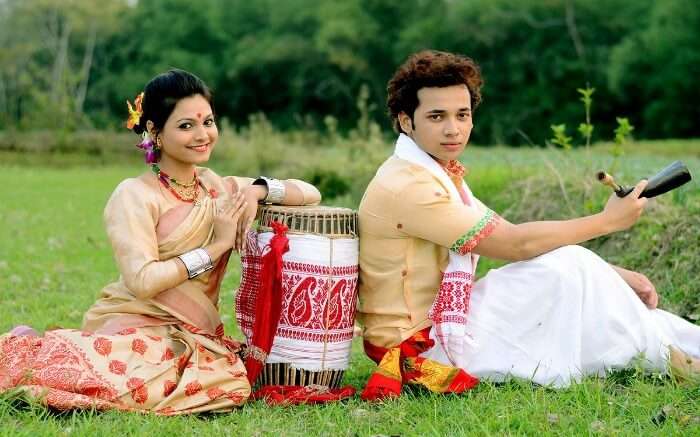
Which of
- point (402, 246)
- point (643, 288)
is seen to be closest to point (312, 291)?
point (402, 246)

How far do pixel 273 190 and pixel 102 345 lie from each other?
977mm

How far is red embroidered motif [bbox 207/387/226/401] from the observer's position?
11.9 feet

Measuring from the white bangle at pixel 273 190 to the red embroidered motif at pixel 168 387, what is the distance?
0.89m

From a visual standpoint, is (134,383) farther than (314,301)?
No

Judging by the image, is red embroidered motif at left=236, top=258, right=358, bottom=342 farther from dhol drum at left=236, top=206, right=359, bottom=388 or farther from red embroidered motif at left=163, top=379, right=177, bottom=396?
red embroidered motif at left=163, top=379, right=177, bottom=396

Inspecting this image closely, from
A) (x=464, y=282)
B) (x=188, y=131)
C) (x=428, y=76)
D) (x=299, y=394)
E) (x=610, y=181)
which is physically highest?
(x=428, y=76)

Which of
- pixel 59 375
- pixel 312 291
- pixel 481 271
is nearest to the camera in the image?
pixel 59 375

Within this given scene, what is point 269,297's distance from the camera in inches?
147

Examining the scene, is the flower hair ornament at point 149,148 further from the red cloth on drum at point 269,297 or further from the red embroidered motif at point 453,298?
the red embroidered motif at point 453,298

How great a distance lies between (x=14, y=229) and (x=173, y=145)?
6941 millimetres

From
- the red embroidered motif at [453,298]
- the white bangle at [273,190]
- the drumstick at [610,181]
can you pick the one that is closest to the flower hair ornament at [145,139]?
the white bangle at [273,190]

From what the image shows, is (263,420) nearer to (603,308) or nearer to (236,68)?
(603,308)

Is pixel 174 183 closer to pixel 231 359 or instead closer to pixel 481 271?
pixel 231 359

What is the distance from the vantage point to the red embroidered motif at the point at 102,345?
359cm
